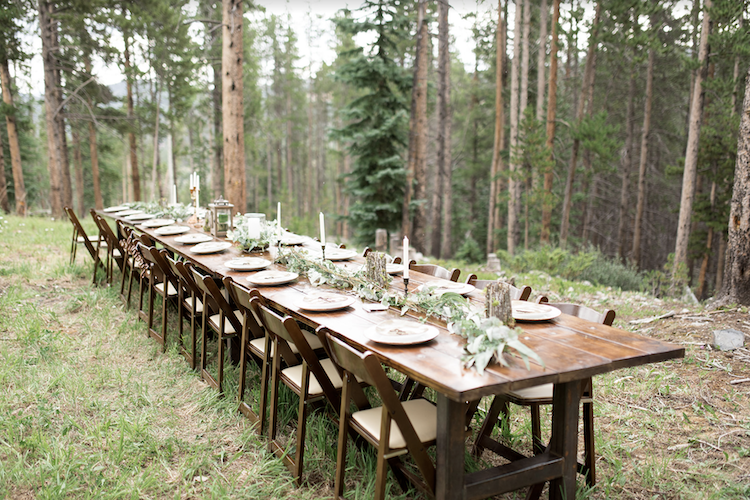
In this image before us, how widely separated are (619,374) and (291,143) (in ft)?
86.9

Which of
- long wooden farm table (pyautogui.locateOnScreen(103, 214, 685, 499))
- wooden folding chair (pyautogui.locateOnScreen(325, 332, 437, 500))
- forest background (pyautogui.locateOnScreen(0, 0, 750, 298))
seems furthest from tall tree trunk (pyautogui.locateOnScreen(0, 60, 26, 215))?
wooden folding chair (pyautogui.locateOnScreen(325, 332, 437, 500))

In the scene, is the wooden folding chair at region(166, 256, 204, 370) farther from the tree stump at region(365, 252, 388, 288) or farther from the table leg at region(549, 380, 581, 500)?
the table leg at region(549, 380, 581, 500)

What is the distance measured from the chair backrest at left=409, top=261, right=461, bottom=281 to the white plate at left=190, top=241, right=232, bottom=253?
6.00ft

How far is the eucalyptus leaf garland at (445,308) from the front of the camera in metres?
1.92

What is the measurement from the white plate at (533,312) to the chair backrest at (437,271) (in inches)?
41.1

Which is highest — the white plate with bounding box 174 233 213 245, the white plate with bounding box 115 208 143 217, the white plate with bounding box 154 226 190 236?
the white plate with bounding box 115 208 143 217

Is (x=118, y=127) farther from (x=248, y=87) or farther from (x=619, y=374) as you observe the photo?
(x=619, y=374)

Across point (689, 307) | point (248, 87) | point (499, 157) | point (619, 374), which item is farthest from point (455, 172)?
point (619, 374)

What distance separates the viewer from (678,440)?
305 cm

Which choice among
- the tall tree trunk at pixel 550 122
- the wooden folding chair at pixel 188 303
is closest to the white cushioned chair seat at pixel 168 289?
the wooden folding chair at pixel 188 303

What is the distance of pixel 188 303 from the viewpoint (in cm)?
430

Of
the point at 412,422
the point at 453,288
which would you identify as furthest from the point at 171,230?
the point at 412,422

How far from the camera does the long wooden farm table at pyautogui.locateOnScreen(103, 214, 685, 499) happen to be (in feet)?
6.00

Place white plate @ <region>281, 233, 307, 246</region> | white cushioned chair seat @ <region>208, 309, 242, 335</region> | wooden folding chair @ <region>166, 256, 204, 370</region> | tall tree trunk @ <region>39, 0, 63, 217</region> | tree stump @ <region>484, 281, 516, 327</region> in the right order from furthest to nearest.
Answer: tall tree trunk @ <region>39, 0, 63, 217</region>, white plate @ <region>281, 233, 307, 246</region>, wooden folding chair @ <region>166, 256, 204, 370</region>, white cushioned chair seat @ <region>208, 309, 242, 335</region>, tree stump @ <region>484, 281, 516, 327</region>
